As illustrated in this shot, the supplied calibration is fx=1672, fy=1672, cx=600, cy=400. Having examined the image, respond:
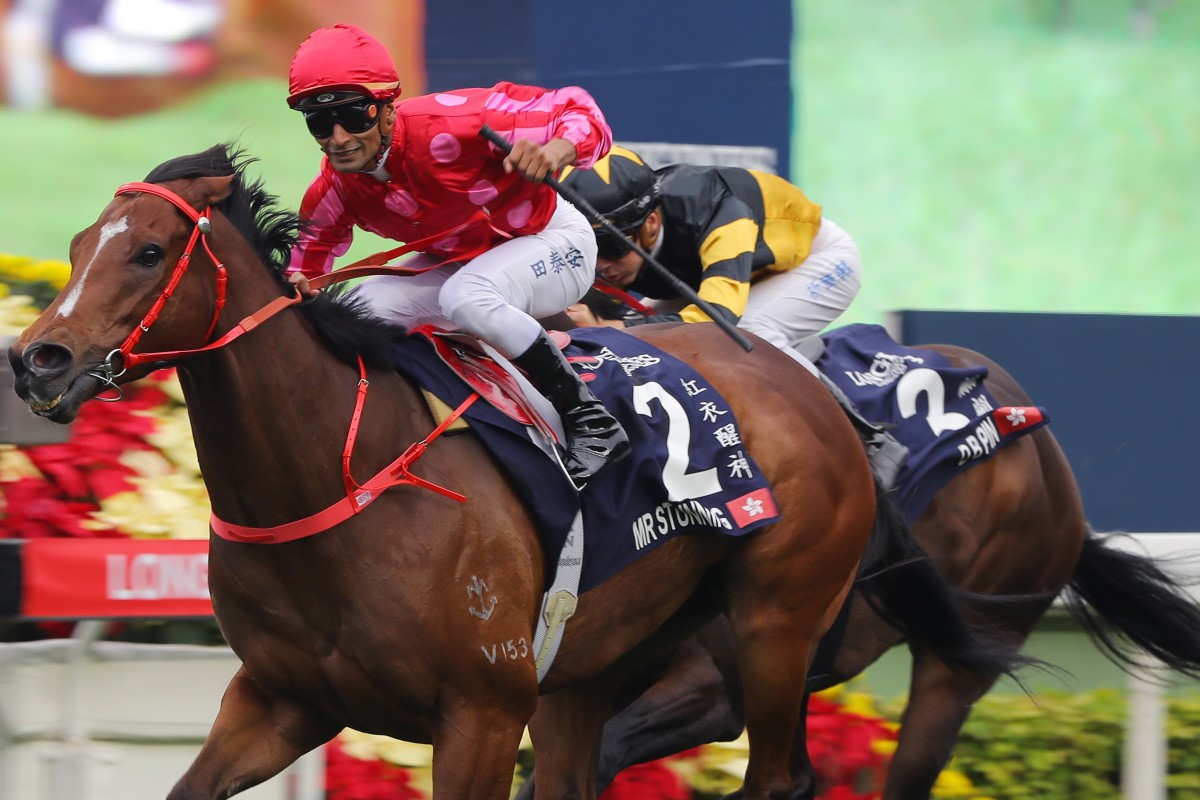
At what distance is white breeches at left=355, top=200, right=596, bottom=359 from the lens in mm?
3535

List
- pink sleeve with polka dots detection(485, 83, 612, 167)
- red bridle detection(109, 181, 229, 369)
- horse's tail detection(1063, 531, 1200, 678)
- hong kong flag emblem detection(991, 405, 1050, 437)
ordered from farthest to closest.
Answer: horse's tail detection(1063, 531, 1200, 678) → hong kong flag emblem detection(991, 405, 1050, 437) → pink sleeve with polka dots detection(485, 83, 612, 167) → red bridle detection(109, 181, 229, 369)

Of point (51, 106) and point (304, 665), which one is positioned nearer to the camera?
point (304, 665)

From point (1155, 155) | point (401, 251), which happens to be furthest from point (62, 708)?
point (1155, 155)

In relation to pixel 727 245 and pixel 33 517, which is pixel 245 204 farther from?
pixel 727 245

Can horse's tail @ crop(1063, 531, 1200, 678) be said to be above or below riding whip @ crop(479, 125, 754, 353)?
below

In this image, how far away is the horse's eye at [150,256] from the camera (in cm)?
298

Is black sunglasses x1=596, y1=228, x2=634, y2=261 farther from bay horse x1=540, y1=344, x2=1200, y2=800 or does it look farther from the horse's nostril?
the horse's nostril

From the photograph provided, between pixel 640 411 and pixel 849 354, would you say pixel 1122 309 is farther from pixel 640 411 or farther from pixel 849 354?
pixel 640 411

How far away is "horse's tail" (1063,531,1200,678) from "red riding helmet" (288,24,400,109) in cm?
287

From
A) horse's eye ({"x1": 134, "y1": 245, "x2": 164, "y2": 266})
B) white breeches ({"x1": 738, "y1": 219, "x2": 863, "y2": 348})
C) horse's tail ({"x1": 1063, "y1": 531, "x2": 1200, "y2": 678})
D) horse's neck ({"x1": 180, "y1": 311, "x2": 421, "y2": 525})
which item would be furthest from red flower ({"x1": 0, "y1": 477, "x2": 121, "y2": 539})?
horse's tail ({"x1": 1063, "y1": 531, "x2": 1200, "y2": 678})

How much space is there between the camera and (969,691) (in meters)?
4.77

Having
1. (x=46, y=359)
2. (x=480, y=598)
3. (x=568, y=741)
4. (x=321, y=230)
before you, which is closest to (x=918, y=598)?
(x=568, y=741)

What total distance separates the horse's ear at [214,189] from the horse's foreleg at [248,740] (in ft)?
3.24

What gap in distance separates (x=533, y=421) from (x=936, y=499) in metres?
1.69
